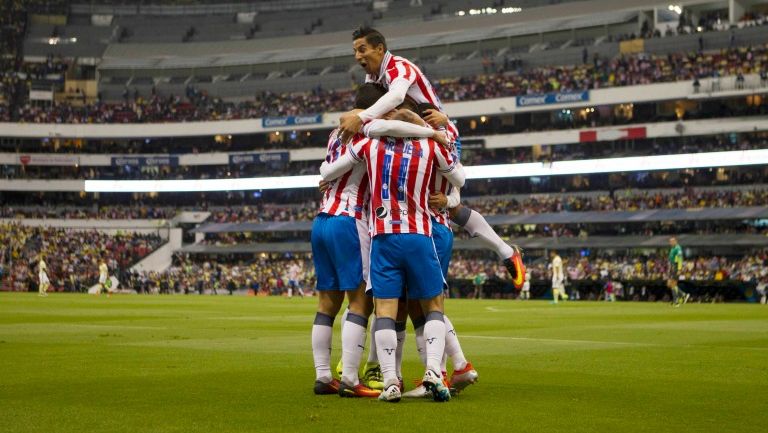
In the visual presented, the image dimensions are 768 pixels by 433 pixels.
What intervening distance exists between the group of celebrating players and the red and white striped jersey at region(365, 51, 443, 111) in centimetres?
1

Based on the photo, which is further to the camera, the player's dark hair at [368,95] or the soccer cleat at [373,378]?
the soccer cleat at [373,378]

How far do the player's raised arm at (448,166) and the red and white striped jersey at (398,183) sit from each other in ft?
0.49

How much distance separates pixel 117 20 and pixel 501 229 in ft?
192

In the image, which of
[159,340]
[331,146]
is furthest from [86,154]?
[331,146]

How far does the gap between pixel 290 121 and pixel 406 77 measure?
91088 millimetres

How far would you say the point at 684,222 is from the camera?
76.7 meters

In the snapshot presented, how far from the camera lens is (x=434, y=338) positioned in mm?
9797

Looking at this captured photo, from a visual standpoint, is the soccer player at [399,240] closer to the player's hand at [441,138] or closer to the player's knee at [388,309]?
the player's knee at [388,309]

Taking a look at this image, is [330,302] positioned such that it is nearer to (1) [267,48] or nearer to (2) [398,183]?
(2) [398,183]

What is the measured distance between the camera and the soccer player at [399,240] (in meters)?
9.76

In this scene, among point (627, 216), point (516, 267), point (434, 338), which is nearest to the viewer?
point (434, 338)

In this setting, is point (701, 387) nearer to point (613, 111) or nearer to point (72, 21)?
point (613, 111)

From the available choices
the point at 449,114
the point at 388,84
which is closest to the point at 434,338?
the point at 388,84

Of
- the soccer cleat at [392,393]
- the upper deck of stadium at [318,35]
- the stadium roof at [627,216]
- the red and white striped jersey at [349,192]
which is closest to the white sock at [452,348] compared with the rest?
the soccer cleat at [392,393]
